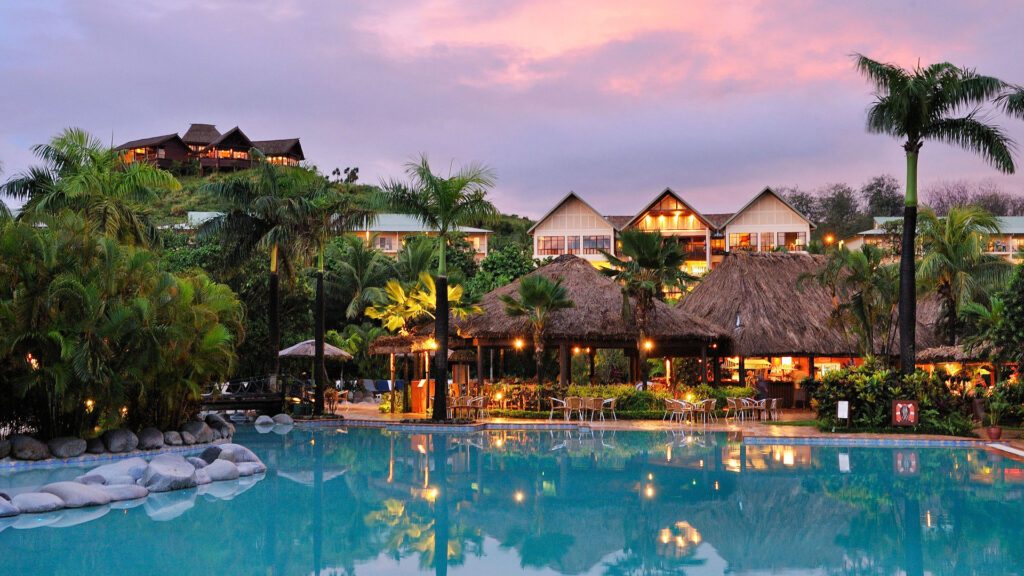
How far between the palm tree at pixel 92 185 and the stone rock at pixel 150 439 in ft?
14.4

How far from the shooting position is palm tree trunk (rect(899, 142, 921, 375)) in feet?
70.0

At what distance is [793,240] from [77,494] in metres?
54.3

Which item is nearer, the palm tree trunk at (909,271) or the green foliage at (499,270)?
the palm tree trunk at (909,271)

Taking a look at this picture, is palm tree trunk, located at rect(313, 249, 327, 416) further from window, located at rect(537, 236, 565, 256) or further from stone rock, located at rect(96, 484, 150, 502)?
window, located at rect(537, 236, 565, 256)

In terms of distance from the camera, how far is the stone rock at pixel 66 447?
16.5m

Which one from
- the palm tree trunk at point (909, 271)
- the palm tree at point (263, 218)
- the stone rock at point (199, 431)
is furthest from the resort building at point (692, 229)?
the stone rock at point (199, 431)

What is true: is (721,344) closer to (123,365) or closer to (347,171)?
(123,365)

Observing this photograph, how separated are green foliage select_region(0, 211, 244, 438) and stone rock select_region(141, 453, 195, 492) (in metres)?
2.99

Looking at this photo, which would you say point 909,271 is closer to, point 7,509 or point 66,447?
point 66,447

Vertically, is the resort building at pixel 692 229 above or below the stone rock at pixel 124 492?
above

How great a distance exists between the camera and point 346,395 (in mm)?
35625

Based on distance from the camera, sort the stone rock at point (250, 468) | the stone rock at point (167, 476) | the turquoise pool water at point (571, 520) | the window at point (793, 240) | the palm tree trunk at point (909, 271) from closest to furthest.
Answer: the turquoise pool water at point (571, 520) < the stone rock at point (167, 476) < the stone rock at point (250, 468) < the palm tree trunk at point (909, 271) < the window at point (793, 240)

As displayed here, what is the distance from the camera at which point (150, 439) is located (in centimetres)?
1830

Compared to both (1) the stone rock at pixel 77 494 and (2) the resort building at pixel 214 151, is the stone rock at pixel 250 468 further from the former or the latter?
(2) the resort building at pixel 214 151
